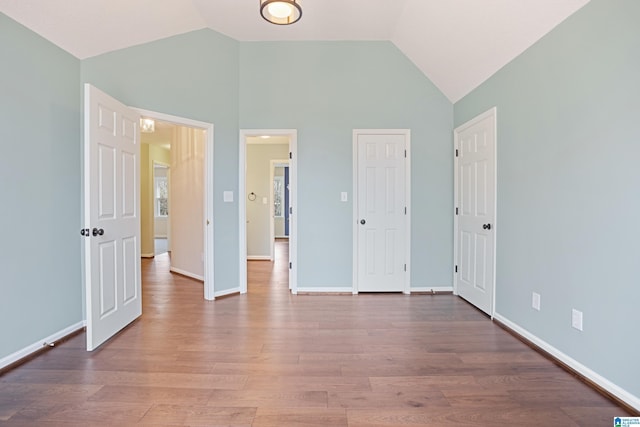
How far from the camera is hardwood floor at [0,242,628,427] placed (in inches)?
65.7

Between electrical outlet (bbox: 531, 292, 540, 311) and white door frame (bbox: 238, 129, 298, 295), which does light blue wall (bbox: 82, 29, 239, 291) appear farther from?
electrical outlet (bbox: 531, 292, 540, 311)

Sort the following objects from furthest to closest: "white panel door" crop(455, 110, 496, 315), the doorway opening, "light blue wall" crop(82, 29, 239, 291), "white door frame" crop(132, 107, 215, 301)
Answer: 1. the doorway opening
2. "white door frame" crop(132, 107, 215, 301)
3. "white panel door" crop(455, 110, 496, 315)
4. "light blue wall" crop(82, 29, 239, 291)

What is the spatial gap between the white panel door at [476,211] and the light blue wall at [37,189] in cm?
383

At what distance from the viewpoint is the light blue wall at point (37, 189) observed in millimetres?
2168

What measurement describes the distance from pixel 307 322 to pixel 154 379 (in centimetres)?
137

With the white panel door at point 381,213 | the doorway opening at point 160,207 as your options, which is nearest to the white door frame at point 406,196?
the white panel door at point 381,213

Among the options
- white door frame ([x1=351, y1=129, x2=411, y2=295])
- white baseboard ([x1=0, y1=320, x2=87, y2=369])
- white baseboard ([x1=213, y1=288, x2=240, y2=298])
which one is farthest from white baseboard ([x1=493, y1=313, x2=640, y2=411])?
white baseboard ([x1=0, y1=320, x2=87, y2=369])

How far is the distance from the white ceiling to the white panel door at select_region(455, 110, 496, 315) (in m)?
0.56

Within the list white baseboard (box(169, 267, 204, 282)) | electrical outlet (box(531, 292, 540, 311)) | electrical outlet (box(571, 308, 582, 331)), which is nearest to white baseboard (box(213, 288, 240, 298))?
white baseboard (box(169, 267, 204, 282))

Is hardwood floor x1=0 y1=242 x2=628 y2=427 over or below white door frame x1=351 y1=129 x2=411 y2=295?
below

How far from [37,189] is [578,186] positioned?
152 inches

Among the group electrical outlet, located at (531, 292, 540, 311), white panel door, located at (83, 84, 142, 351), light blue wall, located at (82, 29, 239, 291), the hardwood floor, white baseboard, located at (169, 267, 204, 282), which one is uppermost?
light blue wall, located at (82, 29, 239, 291)

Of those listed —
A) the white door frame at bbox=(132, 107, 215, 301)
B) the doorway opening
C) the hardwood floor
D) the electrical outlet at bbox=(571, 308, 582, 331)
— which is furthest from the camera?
the doorway opening

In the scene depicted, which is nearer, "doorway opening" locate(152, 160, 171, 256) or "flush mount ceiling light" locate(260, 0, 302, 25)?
"flush mount ceiling light" locate(260, 0, 302, 25)
